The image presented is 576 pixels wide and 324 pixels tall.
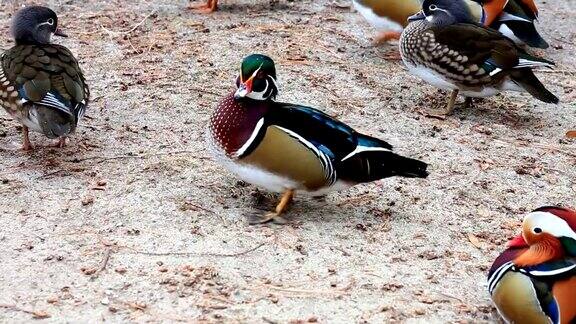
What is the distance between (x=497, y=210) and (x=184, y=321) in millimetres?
1721

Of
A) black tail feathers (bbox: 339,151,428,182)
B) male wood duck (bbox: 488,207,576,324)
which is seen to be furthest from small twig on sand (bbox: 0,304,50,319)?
male wood duck (bbox: 488,207,576,324)

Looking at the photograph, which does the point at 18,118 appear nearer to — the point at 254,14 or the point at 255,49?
the point at 255,49

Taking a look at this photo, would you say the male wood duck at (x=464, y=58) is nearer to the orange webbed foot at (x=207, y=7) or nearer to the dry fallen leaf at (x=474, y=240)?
the dry fallen leaf at (x=474, y=240)

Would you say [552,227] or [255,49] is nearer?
[552,227]

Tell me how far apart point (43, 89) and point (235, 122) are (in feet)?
3.46

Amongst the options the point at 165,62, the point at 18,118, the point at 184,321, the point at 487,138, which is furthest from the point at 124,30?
the point at 184,321

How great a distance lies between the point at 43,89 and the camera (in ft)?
14.4

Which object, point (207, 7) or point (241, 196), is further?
point (207, 7)

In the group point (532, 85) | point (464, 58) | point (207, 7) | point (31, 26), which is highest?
point (31, 26)

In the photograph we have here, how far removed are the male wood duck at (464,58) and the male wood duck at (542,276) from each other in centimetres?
212

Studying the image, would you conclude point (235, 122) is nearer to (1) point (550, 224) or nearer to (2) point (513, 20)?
(1) point (550, 224)

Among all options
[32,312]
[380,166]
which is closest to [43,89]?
[32,312]

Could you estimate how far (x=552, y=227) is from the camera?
3.20 meters

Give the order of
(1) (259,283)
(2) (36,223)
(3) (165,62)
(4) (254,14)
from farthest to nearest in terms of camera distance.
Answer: (4) (254,14) < (3) (165,62) < (2) (36,223) < (1) (259,283)
